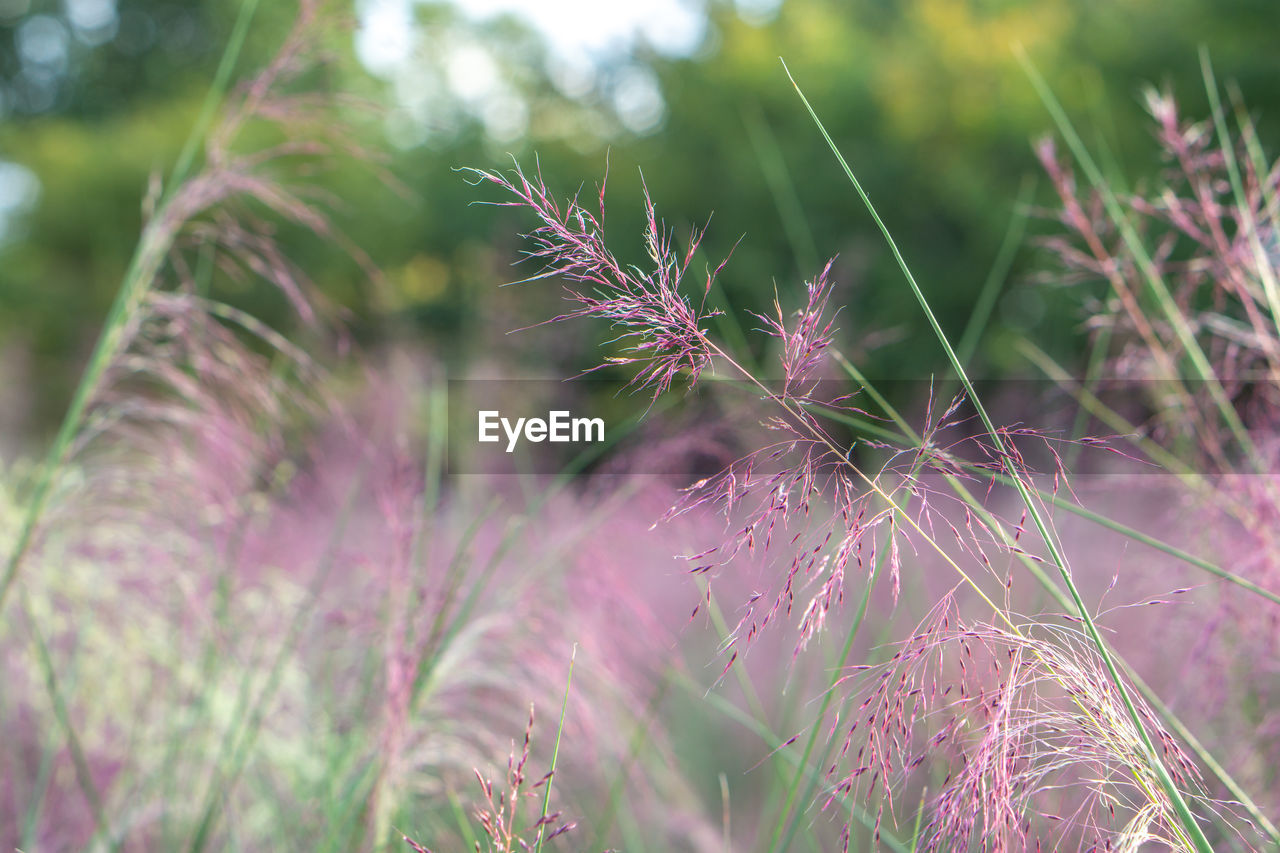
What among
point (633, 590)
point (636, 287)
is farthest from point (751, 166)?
point (636, 287)

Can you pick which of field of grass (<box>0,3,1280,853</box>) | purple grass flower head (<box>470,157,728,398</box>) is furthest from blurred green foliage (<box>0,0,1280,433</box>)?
purple grass flower head (<box>470,157,728,398</box>)

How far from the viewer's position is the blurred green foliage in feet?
20.9

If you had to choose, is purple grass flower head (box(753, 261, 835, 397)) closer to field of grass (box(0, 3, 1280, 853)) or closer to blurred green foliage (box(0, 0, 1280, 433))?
field of grass (box(0, 3, 1280, 853))

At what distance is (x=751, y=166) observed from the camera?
764 cm

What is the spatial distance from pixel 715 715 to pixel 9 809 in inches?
60.6

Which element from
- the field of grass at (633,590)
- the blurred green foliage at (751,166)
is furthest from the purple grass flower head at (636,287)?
the blurred green foliage at (751,166)

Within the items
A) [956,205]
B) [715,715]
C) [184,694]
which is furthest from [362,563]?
[956,205]

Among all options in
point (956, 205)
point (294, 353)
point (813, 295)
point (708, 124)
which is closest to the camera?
point (813, 295)

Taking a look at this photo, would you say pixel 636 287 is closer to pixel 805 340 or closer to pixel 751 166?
pixel 805 340

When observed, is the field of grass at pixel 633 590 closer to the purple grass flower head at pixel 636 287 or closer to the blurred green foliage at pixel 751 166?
the purple grass flower head at pixel 636 287

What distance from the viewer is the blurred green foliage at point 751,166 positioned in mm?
6363

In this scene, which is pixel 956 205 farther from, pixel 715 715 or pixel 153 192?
pixel 153 192

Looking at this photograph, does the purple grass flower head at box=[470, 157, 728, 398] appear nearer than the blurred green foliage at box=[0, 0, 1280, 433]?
Yes

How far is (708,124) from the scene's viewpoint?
8461mm
